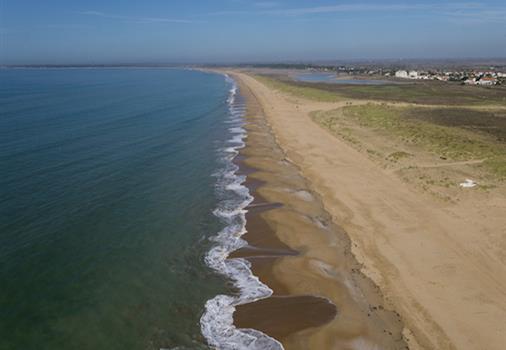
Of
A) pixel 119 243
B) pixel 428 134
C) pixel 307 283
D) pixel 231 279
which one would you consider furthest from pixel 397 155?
pixel 119 243

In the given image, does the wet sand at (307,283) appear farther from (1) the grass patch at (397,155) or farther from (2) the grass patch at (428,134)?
(2) the grass patch at (428,134)

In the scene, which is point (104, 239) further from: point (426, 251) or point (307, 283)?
point (426, 251)

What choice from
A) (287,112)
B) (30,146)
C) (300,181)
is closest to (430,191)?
(300,181)

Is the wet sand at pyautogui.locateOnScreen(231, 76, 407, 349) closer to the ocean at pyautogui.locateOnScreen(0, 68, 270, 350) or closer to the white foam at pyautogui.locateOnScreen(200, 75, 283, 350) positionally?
the white foam at pyautogui.locateOnScreen(200, 75, 283, 350)

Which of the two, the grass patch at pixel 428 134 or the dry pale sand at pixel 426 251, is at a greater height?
the grass patch at pixel 428 134

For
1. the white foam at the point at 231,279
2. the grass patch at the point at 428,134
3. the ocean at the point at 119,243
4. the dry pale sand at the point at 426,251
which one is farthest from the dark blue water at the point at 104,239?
the grass patch at the point at 428,134

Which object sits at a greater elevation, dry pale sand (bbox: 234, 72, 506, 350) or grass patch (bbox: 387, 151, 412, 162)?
grass patch (bbox: 387, 151, 412, 162)

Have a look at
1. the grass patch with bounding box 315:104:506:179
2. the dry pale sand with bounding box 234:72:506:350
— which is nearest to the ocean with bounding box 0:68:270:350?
the dry pale sand with bounding box 234:72:506:350
